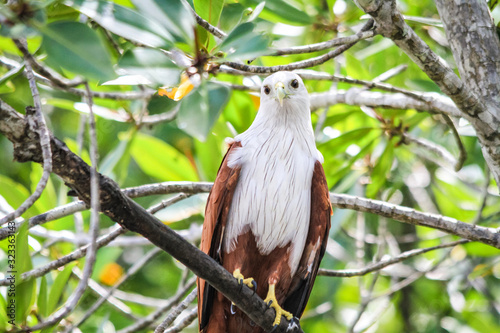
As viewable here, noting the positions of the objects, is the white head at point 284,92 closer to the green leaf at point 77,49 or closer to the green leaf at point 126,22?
the green leaf at point 126,22

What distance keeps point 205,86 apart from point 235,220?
47.9 inches

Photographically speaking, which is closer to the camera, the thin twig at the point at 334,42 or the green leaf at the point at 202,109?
the green leaf at the point at 202,109

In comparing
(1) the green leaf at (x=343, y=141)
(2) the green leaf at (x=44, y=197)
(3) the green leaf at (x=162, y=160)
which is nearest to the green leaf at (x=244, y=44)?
(1) the green leaf at (x=343, y=141)

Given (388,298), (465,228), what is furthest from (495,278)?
(465,228)

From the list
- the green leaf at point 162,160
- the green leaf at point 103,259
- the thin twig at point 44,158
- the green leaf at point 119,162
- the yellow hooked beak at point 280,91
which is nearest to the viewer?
the thin twig at point 44,158

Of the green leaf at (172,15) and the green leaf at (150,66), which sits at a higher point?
the green leaf at (172,15)

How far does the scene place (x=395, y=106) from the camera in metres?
3.62

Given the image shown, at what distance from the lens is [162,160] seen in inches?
178

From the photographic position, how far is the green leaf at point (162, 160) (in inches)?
178

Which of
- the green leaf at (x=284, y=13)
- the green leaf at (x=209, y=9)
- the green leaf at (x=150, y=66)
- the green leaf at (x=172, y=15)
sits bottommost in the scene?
the green leaf at (x=150, y=66)

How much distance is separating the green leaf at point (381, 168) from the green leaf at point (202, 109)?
2207 mm

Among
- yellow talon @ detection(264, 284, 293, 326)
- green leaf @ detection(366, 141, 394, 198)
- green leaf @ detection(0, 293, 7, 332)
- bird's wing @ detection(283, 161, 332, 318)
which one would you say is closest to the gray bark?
bird's wing @ detection(283, 161, 332, 318)

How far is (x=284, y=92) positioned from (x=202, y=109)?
124cm

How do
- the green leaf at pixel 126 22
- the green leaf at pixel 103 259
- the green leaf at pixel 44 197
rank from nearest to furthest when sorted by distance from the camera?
1. the green leaf at pixel 126 22
2. the green leaf at pixel 44 197
3. the green leaf at pixel 103 259
